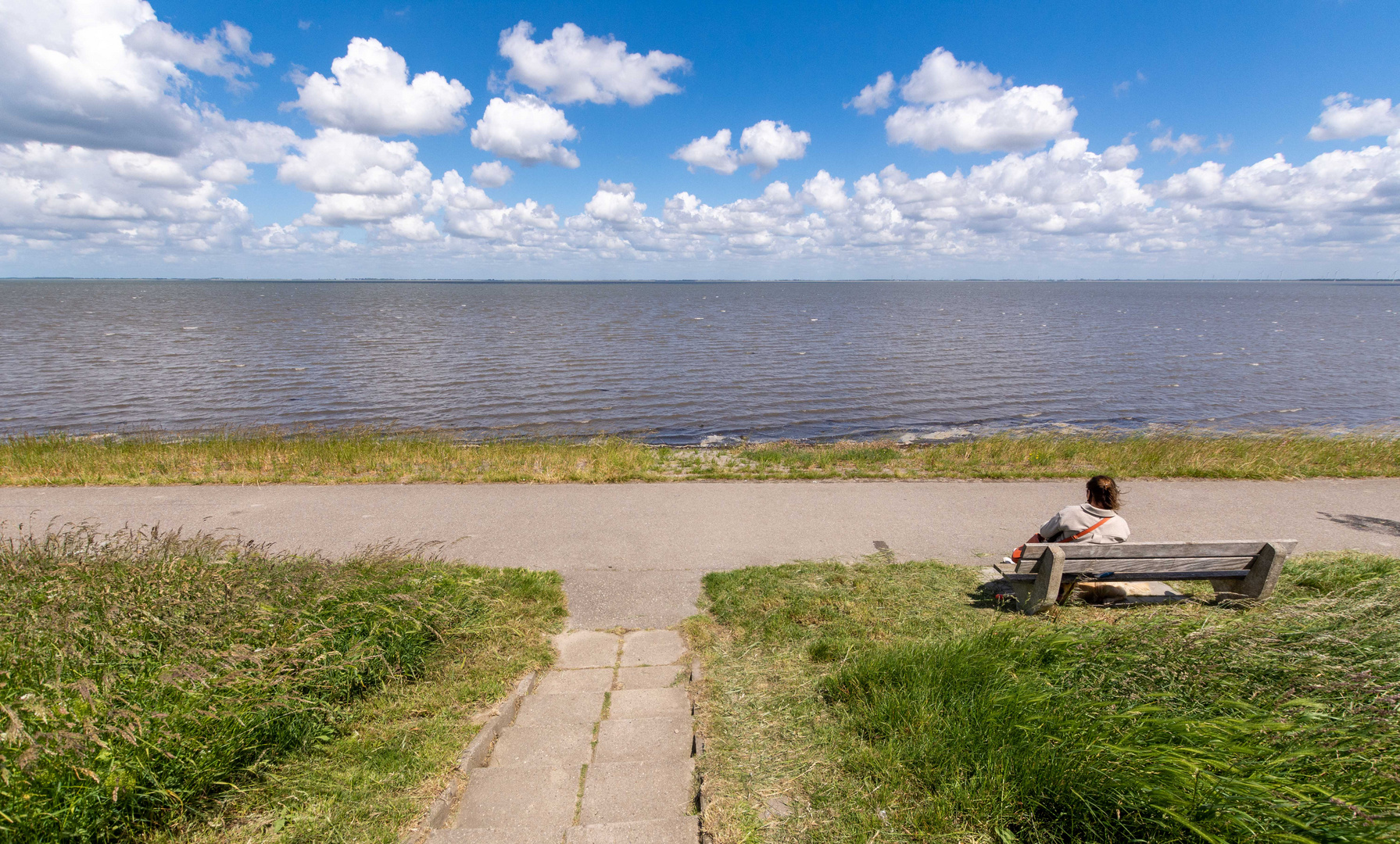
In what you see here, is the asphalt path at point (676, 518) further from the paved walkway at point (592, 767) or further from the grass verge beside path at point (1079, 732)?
the grass verge beside path at point (1079, 732)

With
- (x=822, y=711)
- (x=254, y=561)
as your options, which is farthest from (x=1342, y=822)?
(x=254, y=561)

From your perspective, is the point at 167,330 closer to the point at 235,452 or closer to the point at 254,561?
the point at 235,452

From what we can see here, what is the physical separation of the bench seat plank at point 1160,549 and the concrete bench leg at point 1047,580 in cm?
8

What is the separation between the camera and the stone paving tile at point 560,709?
4496 mm

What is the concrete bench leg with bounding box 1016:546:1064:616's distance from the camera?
18.3ft

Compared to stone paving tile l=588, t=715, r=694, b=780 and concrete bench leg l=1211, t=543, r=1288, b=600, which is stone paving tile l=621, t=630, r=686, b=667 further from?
concrete bench leg l=1211, t=543, r=1288, b=600

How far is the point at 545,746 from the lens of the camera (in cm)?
418

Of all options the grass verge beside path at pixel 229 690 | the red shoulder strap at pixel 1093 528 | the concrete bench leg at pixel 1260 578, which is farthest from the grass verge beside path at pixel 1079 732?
the grass verge beside path at pixel 229 690

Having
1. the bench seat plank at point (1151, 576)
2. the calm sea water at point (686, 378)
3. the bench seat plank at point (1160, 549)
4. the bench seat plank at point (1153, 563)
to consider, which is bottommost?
the calm sea water at point (686, 378)

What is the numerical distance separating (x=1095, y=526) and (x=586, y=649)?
4777mm

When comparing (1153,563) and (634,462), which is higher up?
(1153,563)

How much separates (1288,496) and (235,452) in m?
19.0

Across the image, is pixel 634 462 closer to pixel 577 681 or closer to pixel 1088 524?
pixel 577 681

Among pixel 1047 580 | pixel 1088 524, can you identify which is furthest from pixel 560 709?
pixel 1088 524
